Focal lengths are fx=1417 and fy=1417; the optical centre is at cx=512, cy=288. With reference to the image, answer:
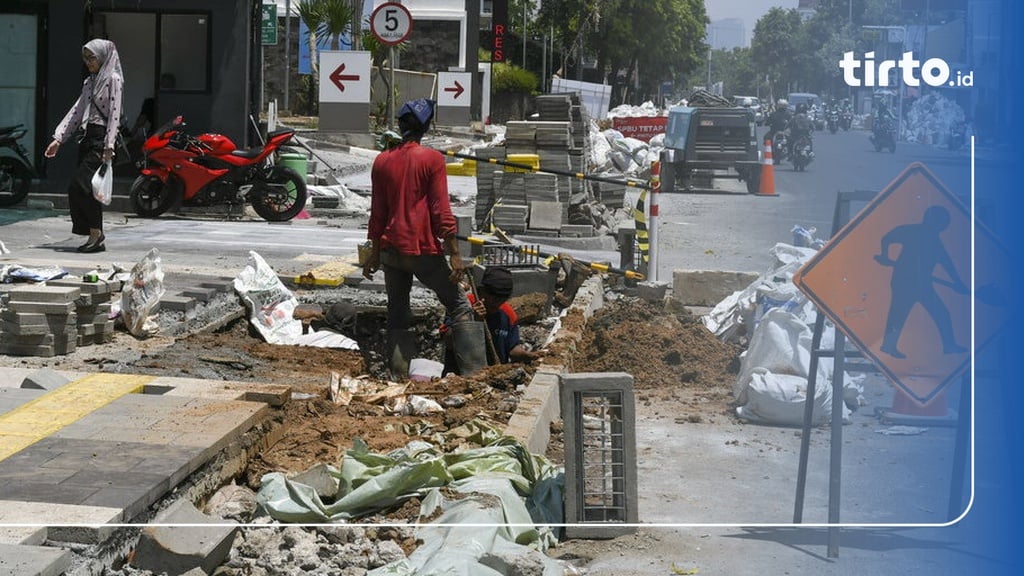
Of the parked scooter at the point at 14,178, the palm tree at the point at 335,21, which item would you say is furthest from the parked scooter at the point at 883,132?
the parked scooter at the point at 14,178

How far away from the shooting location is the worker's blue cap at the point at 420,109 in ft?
27.1

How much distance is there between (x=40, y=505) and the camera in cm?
487

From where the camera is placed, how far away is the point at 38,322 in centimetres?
809

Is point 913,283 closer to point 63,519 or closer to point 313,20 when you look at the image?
point 63,519

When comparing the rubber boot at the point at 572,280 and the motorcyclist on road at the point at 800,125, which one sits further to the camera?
the rubber boot at the point at 572,280

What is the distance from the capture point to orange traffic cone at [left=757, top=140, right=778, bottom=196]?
18.1 feet

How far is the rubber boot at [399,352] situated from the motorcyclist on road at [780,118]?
12.6 ft

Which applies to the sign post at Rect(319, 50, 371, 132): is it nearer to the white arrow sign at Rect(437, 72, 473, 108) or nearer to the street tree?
the white arrow sign at Rect(437, 72, 473, 108)

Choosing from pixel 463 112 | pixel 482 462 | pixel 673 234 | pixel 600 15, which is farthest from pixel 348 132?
pixel 482 462

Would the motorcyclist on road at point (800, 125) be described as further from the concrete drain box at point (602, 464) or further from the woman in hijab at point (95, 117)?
the woman in hijab at point (95, 117)

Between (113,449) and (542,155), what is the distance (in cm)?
1147

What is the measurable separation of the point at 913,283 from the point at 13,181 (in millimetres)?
12282

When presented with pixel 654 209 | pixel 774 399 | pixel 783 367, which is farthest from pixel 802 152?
pixel 654 209

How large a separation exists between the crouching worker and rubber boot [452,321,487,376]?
0.38ft
